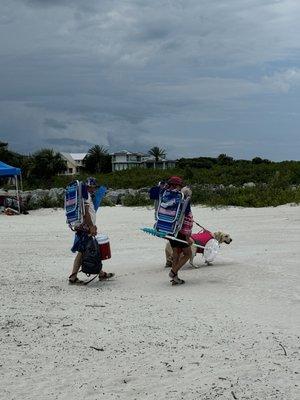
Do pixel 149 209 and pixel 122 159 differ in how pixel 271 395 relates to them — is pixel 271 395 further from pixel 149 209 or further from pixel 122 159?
pixel 122 159

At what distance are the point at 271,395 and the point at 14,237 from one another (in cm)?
1216

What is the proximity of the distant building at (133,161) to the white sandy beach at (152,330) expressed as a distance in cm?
7820

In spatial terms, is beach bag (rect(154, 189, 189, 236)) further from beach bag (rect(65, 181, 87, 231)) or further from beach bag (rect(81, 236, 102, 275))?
beach bag (rect(65, 181, 87, 231))

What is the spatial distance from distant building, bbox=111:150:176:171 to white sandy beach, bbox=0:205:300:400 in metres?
78.2

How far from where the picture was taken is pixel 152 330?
6.49m

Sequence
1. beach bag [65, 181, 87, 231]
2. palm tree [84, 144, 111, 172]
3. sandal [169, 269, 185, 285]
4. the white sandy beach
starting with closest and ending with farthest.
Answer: the white sandy beach < beach bag [65, 181, 87, 231] < sandal [169, 269, 185, 285] < palm tree [84, 144, 111, 172]

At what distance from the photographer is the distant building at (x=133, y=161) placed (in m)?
90.3

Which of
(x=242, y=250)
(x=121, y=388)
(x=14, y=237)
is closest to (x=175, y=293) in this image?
(x=121, y=388)

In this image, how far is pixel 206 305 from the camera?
24.9ft

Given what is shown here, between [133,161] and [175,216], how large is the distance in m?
92.7

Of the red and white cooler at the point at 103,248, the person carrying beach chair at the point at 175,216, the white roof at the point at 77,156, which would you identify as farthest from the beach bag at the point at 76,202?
the white roof at the point at 77,156

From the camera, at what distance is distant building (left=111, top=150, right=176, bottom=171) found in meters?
90.3

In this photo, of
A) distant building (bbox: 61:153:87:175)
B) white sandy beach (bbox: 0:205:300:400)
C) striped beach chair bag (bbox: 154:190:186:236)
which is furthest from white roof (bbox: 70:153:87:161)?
striped beach chair bag (bbox: 154:190:186:236)

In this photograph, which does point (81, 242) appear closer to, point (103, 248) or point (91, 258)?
point (91, 258)
